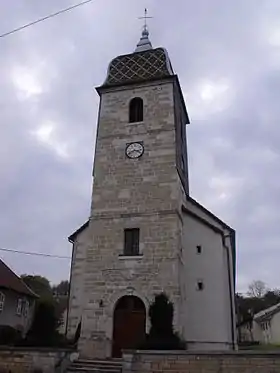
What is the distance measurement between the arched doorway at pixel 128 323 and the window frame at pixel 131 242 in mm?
1822

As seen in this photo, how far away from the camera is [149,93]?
66.5ft

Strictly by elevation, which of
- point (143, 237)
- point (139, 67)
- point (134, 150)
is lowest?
point (143, 237)

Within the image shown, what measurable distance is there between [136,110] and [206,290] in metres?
9.29

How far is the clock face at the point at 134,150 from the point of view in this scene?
742 inches

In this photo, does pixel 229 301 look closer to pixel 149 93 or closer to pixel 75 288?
pixel 75 288

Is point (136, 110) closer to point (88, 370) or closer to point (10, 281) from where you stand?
point (88, 370)

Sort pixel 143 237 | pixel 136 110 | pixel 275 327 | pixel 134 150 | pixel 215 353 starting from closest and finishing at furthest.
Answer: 1. pixel 215 353
2. pixel 143 237
3. pixel 134 150
4. pixel 136 110
5. pixel 275 327

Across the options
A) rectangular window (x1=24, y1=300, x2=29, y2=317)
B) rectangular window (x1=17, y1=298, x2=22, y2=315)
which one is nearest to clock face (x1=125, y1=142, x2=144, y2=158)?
rectangular window (x1=17, y1=298, x2=22, y2=315)

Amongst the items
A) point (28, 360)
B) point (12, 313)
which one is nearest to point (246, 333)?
point (12, 313)

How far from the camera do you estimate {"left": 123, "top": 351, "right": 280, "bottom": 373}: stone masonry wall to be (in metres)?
9.53

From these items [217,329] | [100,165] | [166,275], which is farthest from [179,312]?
[100,165]

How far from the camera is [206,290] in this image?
701 inches

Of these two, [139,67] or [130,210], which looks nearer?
[130,210]

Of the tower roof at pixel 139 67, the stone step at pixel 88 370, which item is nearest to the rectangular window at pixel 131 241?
the stone step at pixel 88 370
